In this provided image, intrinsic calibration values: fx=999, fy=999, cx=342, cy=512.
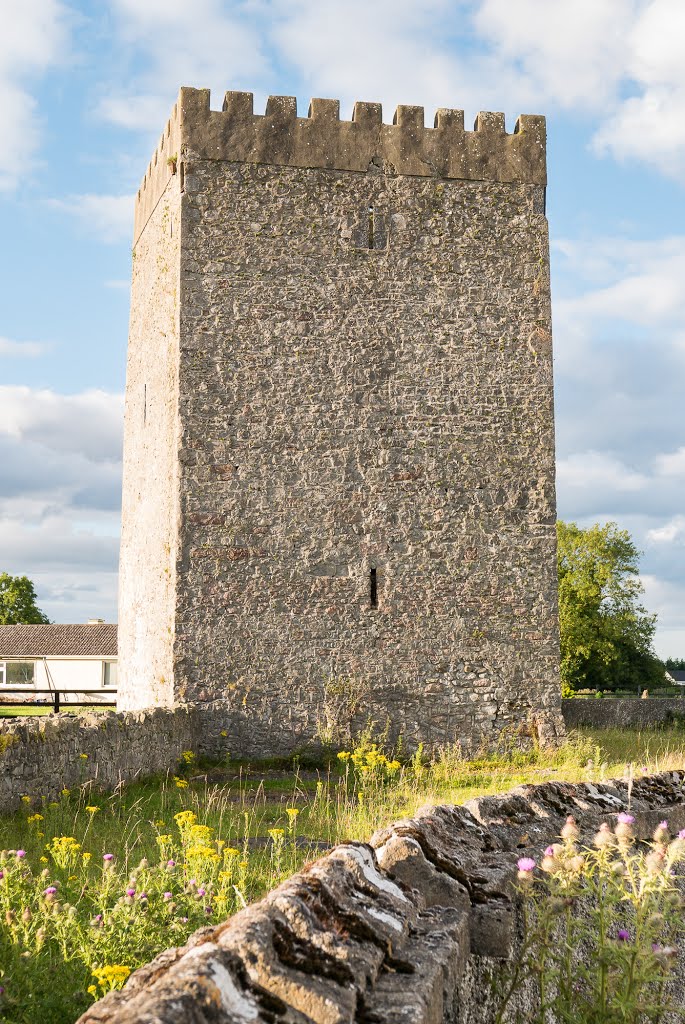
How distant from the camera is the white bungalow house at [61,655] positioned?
46.8m

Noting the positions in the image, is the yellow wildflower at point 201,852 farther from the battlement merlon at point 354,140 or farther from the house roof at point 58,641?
the house roof at point 58,641

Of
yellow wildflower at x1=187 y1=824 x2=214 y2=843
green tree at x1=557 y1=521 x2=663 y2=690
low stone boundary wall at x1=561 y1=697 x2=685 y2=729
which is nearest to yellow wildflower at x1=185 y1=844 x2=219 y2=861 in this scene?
yellow wildflower at x1=187 y1=824 x2=214 y2=843

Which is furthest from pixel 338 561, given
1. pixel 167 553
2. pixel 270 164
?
pixel 270 164

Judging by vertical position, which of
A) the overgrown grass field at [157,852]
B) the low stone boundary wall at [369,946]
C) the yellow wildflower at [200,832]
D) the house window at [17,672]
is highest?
the low stone boundary wall at [369,946]

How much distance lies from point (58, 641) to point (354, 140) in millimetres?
39037

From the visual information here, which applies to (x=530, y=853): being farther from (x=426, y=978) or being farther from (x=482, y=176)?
(x=482, y=176)

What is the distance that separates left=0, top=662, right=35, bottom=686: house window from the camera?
158 feet

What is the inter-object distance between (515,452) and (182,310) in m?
5.04

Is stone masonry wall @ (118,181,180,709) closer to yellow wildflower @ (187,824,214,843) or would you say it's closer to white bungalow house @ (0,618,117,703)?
yellow wildflower @ (187,824,214,843)

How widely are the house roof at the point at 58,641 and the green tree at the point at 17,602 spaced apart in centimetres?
432

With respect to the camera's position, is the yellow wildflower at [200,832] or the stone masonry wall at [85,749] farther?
the stone masonry wall at [85,749]

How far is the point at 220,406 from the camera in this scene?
1355 cm

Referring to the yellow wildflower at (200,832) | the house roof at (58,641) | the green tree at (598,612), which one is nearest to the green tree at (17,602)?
the house roof at (58,641)

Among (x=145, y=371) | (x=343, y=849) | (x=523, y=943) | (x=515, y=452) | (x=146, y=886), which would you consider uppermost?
(x=145, y=371)
